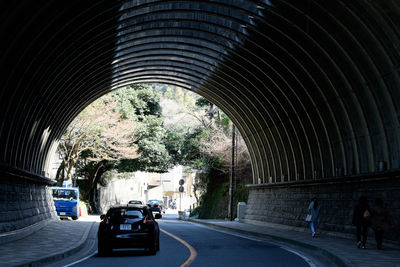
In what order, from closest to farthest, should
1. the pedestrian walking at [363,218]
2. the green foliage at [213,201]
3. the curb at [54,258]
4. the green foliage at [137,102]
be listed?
the curb at [54,258]
the pedestrian walking at [363,218]
the green foliage at [213,201]
the green foliage at [137,102]

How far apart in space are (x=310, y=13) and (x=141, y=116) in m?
31.5

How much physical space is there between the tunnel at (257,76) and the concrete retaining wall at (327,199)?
0.22 feet

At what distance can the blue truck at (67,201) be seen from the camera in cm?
3712

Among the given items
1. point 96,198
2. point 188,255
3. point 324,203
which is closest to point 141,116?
point 96,198

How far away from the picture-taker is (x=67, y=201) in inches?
1463

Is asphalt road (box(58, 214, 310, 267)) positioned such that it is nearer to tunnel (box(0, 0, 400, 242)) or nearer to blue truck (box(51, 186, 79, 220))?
tunnel (box(0, 0, 400, 242))

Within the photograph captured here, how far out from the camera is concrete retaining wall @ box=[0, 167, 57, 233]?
18.1 m

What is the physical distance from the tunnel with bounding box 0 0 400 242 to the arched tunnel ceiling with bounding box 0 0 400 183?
0.05m

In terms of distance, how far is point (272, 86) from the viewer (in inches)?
1030

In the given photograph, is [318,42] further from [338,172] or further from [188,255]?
[188,255]

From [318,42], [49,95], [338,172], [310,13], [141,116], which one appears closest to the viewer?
[310,13]

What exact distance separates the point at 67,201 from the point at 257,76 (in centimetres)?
1697

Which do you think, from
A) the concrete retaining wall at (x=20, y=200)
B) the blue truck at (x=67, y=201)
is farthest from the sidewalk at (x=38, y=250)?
the blue truck at (x=67, y=201)

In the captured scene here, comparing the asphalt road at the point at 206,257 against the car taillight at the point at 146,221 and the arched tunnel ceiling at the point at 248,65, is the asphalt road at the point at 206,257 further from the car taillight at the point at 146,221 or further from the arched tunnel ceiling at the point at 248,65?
the arched tunnel ceiling at the point at 248,65
